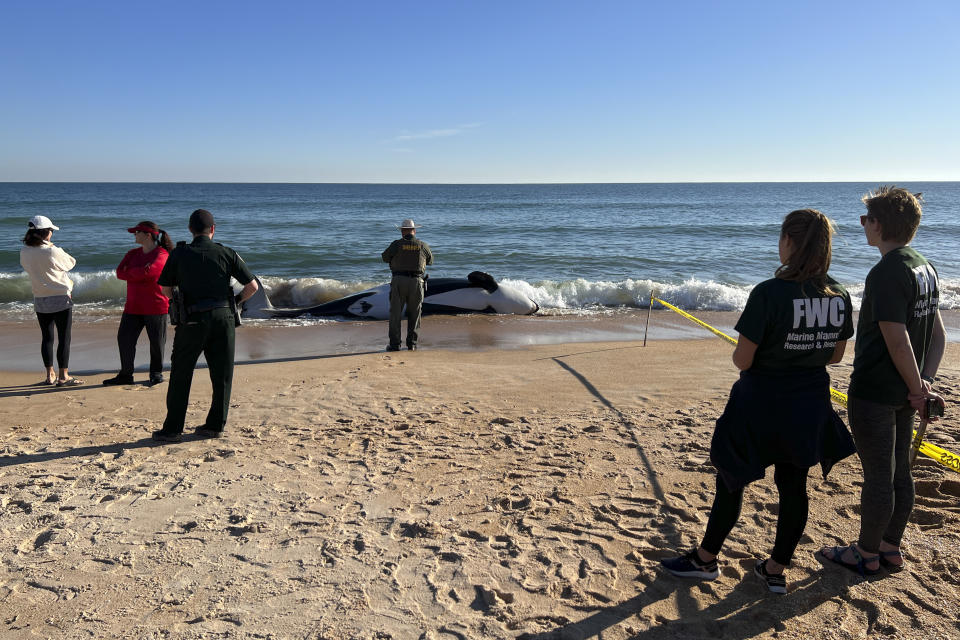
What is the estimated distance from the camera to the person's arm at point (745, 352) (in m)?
2.85

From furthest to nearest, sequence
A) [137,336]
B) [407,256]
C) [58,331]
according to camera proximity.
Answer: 1. [407,256]
2. [137,336]
3. [58,331]

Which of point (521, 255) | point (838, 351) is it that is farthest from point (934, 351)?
point (521, 255)

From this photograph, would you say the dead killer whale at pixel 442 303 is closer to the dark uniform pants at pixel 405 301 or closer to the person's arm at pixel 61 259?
the dark uniform pants at pixel 405 301

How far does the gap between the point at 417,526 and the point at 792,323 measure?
A: 7.87ft

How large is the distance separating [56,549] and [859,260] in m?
24.4

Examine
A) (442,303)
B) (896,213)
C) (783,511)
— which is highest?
(896,213)

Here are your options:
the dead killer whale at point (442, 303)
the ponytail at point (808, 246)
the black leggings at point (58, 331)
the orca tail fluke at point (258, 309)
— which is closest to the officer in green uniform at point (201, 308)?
the black leggings at point (58, 331)

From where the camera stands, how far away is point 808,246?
9.19 feet

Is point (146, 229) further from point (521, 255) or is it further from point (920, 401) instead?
point (521, 255)

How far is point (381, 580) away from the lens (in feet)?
11.0

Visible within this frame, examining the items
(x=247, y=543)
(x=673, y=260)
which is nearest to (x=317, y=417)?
(x=247, y=543)

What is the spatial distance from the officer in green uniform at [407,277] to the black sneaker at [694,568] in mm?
6709

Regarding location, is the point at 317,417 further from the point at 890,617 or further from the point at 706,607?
the point at 890,617

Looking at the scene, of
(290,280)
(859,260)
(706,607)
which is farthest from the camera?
(859,260)
